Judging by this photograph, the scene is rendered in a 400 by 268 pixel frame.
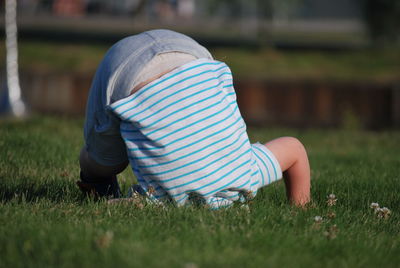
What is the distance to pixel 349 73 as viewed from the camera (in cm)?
2047

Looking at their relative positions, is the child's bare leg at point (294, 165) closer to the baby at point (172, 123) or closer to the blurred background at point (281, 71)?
the baby at point (172, 123)

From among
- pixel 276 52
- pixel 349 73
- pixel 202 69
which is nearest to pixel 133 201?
pixel 202 69

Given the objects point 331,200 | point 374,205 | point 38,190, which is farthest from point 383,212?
point 38,190

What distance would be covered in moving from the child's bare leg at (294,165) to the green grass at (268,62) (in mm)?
14726

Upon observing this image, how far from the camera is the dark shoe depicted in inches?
141

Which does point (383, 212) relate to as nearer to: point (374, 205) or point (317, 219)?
point (374, 205)

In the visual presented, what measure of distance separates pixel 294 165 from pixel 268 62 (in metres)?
17.8

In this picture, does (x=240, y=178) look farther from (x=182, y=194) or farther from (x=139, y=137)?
(x=139, y=137)

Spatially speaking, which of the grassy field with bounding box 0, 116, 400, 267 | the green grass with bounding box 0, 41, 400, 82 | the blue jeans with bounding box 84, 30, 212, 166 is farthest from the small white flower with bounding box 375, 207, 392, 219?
the green grass with bounding box 0, 41, 400, 82

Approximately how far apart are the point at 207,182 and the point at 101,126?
594 millimetres

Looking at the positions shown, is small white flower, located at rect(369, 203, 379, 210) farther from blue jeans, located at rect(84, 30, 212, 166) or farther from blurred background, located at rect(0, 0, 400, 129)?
blurred background, located at rect(0, 0, 400, 129)

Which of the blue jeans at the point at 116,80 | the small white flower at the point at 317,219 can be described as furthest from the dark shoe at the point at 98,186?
the small white flower at the point at 317,219

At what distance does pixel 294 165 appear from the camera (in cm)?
350

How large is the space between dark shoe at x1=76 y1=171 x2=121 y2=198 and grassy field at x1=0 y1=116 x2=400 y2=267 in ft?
0.33
